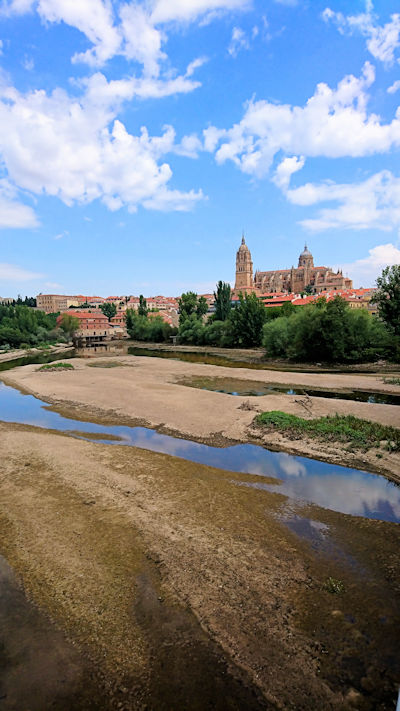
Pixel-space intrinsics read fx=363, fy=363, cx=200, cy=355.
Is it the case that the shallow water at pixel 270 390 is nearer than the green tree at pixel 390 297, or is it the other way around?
the shallow water at pixel 270 390

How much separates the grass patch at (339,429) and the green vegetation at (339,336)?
24.0 metres

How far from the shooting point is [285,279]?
6334 inches

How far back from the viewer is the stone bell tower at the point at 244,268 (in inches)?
6216

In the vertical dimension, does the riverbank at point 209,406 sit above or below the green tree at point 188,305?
below

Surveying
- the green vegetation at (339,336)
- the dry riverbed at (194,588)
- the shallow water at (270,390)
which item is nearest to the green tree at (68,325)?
the green vegetation at (339,336)

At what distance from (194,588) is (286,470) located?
612 cm

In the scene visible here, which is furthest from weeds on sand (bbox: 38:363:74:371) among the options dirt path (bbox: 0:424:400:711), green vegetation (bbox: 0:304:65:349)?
green vegetation (bbox: 0:304:65:349)

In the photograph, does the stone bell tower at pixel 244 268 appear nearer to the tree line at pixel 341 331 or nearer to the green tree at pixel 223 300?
the green tree at pixel 223 300

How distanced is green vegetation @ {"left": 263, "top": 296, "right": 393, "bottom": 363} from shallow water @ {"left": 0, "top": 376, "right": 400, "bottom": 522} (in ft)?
91.0

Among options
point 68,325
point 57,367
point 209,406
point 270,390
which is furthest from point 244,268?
point 209,406

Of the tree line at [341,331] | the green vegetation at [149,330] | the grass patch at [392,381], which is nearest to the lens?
the grass patch at [392,381]

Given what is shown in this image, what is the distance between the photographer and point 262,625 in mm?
5727

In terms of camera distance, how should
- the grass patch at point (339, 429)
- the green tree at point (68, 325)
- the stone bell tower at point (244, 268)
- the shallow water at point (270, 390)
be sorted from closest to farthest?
the grass patch at point (339, 429) → the shallow water at point (270, 390) → the green tree at point (68, 325) → the stone bell tower at point (244, 268)

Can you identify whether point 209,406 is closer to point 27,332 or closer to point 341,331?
point 341,331
